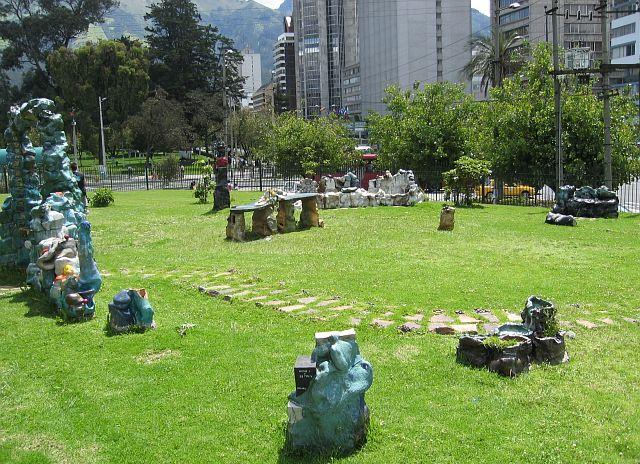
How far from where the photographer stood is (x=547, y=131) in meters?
24.1

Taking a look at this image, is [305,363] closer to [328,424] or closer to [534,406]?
[328,424]

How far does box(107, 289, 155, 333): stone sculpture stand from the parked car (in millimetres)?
19372

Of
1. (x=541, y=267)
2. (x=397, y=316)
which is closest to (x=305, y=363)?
(x=397, y=316)

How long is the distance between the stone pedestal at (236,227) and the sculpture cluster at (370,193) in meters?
6.62

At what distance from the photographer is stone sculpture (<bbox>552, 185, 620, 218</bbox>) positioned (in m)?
18.9

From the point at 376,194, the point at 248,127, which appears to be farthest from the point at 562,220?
the point at 248,127

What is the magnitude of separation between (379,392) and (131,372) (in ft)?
9.04

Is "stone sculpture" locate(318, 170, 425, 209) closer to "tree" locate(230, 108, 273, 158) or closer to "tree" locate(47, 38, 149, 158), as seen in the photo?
"tree" locate(230, 108, 273, 158)

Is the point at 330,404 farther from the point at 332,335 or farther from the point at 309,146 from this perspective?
the point at 309,146

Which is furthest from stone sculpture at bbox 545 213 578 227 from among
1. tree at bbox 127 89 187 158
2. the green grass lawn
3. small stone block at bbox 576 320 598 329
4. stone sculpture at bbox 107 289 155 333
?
tree at bbox 127 89 187 158

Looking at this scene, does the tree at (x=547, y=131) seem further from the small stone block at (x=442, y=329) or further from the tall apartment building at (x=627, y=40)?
the tall apartment building at (x=627, y=40)

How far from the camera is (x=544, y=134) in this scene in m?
24.2

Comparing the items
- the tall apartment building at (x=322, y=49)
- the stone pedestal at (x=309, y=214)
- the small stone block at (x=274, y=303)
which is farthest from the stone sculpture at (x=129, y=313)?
the tall apartment building at (x=322, y=49)

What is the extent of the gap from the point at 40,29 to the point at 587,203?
59.6m
